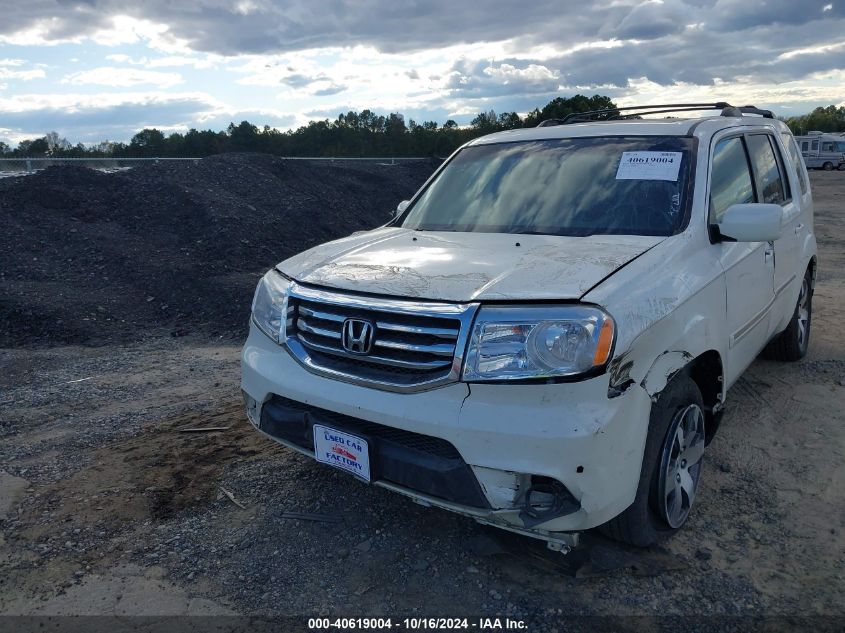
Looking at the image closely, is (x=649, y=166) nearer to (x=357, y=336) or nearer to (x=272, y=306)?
(x=357, y=336)

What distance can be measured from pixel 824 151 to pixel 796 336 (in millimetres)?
45568

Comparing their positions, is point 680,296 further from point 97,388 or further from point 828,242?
point 828,242

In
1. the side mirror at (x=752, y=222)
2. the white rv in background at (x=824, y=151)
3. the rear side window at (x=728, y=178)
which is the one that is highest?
the rear side window at (x=728, y=178)

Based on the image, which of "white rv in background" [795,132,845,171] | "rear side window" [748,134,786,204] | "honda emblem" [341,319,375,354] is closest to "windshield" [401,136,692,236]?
"rear side window" [748,134,786,204]

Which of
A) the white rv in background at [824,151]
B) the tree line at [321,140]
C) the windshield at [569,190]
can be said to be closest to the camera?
the windshield at [569,190]

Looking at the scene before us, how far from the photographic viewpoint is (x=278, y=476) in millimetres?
3977

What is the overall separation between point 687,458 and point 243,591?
2107mm

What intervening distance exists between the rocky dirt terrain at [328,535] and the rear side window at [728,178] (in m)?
1.50

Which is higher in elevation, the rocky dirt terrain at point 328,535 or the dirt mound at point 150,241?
the dirt mound at point 150,241

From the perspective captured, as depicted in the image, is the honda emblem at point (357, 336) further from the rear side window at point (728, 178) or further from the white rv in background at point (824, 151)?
the white rv in background at point (824, 151)

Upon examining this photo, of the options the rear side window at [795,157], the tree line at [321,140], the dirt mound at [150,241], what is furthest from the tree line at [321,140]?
the rear side window at [795,157]

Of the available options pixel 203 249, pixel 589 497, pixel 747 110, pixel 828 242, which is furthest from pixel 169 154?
pixel 589 497

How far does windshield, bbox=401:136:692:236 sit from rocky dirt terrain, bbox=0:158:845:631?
1.55m

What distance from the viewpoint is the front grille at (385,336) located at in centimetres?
276
